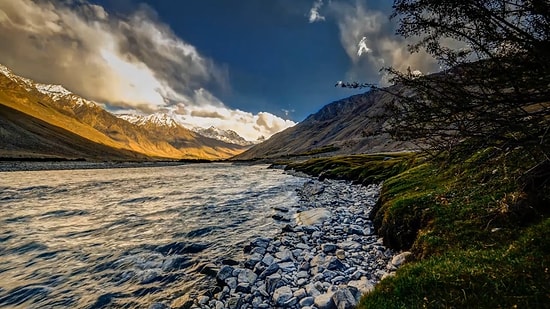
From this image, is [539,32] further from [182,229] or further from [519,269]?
[182,229]

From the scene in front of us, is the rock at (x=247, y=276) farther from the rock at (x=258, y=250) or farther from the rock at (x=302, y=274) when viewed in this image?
the rock at (x=258, y=250)

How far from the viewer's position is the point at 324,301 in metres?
8.66

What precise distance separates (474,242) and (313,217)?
1157 centimetres

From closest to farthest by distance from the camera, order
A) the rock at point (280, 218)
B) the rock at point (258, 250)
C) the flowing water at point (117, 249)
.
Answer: the flowing water at point (117, 249), the rock at point (258, 250), the rock at point (280, 218)

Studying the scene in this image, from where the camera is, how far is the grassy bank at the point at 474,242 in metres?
6.24

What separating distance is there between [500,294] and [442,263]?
167cm

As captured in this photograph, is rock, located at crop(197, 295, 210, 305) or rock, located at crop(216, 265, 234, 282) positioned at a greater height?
rock, located at crop(216, 265, 234, 282)

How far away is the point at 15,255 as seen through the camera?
50.2 feet

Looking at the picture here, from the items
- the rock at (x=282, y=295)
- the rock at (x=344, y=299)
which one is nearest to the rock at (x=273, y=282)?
the rock at (x=282, y=295)

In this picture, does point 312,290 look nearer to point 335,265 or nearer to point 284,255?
point 335,265

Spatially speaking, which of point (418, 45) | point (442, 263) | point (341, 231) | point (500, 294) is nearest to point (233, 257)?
point (341, 231)

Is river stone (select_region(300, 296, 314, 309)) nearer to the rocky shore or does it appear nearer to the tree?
the rocky shore

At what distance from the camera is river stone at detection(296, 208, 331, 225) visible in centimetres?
1900

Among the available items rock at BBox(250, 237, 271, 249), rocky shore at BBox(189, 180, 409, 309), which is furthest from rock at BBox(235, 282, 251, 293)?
rock at BBox(250, 237, 271, 249)
